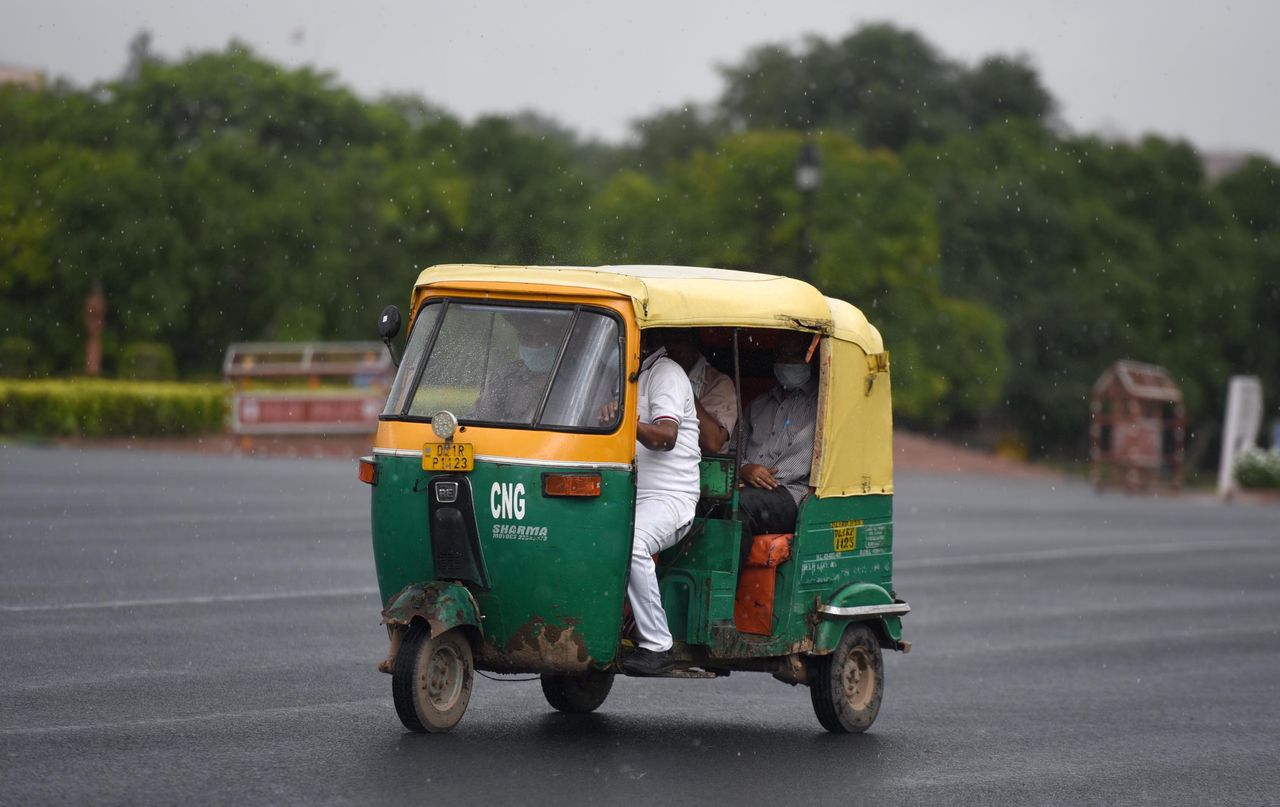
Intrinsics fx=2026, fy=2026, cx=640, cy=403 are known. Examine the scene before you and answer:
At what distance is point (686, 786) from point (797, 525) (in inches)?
74.0

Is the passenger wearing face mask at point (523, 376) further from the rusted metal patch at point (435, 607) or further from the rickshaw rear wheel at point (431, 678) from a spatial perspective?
the rickshaw rear wheel at point (431, 678)

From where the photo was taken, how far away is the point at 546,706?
10188mm

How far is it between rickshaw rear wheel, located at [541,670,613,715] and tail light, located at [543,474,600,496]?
158 cm

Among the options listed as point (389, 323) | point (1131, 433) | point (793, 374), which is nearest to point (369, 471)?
point (389, 323)

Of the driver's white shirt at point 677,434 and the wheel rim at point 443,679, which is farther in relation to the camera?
the driver's white shirt at point 677,434

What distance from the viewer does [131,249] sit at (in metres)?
49.6

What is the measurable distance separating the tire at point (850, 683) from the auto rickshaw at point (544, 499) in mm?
236

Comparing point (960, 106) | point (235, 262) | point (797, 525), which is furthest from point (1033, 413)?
point (797, 525)

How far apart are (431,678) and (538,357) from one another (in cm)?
146

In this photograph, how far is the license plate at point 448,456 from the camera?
8.62 metres

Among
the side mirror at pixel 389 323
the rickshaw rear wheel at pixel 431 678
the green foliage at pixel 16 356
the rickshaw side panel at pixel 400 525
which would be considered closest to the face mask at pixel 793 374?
the side mirror at pixel 389 323

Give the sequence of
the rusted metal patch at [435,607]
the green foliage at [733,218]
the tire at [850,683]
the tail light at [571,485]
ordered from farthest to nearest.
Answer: the green foliage at [733,218] < the tire at [850,683] < the tail light at [571,485] < the rusted metal patch at [435,607]

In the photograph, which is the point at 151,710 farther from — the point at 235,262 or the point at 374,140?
the point at 374,140

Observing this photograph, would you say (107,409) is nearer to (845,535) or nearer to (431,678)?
(845,535)
